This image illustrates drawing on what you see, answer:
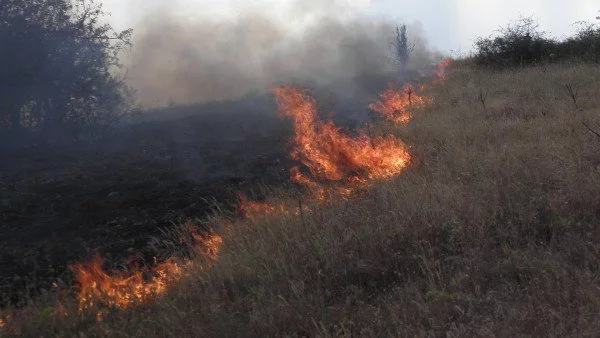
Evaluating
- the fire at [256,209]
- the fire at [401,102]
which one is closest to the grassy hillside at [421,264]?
the fire at [256,209]

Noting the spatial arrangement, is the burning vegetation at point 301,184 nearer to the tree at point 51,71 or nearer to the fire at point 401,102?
the fire at point 401,102

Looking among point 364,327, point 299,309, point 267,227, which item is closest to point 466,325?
point 364,327

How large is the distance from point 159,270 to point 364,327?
3.25 m

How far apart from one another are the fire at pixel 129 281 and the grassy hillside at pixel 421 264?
0.21m

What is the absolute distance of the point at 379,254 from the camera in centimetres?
429

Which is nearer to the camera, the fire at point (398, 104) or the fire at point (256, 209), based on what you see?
the fire at point (256, 209)

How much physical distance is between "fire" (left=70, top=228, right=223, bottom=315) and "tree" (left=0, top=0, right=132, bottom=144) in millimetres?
10889

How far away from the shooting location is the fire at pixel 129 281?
4.70 metres

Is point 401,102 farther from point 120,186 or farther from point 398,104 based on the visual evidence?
point 120,186

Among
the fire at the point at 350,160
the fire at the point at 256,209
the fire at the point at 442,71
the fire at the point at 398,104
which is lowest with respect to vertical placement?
the fire at the point at 256,209

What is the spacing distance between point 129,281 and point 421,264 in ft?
10.7

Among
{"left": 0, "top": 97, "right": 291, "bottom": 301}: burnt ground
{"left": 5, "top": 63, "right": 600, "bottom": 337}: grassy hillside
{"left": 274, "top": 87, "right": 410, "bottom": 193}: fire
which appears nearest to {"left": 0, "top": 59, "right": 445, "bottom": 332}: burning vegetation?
{"left": 274, "top": 87, "right": 410, "bottom": 193}: fire

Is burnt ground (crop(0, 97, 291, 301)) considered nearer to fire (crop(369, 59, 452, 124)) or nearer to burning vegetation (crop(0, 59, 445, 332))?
burning vegetation (crop(0, 59, 445, 332))

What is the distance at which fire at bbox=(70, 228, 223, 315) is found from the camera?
4699mm
